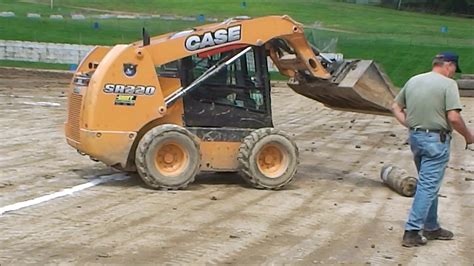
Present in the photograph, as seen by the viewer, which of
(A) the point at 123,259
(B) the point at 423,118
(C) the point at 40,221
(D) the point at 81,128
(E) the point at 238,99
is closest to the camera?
(A) the point at 123,259

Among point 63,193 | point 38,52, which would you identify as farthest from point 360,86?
point 38,52

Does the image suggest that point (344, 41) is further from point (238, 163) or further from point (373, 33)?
point (238, 163)

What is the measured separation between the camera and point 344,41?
46.8 m

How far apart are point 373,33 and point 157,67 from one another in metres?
47.4

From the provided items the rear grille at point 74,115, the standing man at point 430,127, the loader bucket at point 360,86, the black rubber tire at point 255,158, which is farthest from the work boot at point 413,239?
→ the rear grille at point 74,115

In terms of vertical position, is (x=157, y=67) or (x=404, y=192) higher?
(x=157, y=67)

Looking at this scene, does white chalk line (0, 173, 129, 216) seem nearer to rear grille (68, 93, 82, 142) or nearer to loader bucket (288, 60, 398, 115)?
rear grille (68, 93, 82, 142)

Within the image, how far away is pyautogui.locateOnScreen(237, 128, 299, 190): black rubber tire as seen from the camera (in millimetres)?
12180

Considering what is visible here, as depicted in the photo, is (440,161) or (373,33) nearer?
(440,161)

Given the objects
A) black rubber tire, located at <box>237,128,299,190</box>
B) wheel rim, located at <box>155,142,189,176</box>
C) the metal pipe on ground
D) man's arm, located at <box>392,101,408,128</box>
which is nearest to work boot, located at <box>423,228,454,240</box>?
man's arm, located at <box>392,101,408,128</box>

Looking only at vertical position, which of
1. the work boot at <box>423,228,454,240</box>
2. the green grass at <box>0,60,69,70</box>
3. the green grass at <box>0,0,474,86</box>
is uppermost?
the green grass at <box>0,0,474,86</box>

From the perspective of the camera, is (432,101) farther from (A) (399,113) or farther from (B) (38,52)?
(B) (38,52)

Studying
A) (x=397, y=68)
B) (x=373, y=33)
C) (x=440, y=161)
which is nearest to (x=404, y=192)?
(x=440, y=161)

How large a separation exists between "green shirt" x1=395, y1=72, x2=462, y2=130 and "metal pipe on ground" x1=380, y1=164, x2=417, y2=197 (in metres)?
3.16
